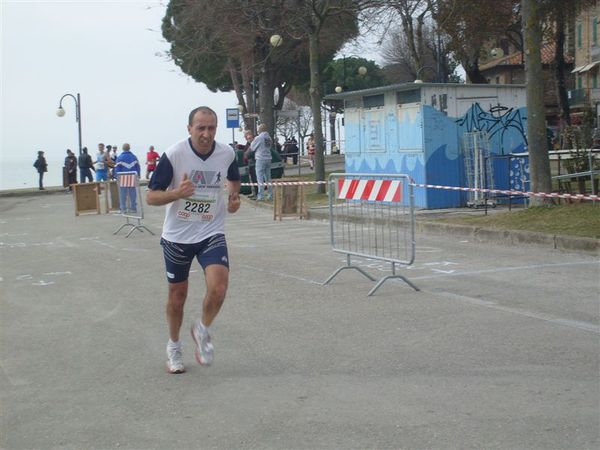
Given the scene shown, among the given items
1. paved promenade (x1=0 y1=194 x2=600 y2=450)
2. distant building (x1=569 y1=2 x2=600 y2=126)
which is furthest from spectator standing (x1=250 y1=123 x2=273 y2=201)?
distant building (x1=569 y1=2 x2=600 y2=126)

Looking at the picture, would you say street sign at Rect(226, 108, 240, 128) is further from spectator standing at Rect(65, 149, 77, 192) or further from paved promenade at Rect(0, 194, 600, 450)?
paved promenade at Rect(0, 194, 600, 450)

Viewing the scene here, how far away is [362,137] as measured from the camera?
22.1 m

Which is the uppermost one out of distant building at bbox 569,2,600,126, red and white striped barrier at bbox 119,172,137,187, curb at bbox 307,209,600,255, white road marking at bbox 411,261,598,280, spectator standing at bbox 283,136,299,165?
distant building at bbox 569,2,600,126

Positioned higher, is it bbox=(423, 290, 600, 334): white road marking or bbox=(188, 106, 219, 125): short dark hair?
bbox=(188, 106, 219, 125): short dark hair

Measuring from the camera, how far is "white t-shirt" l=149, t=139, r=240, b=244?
695 cm

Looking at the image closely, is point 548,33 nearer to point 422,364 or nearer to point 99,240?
point 99,240

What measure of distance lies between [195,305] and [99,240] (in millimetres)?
8524

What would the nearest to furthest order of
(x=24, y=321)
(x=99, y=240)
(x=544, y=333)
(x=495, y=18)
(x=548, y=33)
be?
1. (x=544, y=333)
2. (x=24, y=321)
3. (x=99, y=240)
4. (x=495, y=18)
5. (x=548, y=33)

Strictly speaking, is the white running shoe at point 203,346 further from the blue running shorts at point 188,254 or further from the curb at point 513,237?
the curb at point 513,237

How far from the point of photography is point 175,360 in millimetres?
6996

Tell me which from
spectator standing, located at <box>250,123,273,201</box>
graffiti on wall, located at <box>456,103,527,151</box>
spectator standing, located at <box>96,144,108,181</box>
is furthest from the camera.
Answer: spectator standing, located at <box>96,144,108,181</box>

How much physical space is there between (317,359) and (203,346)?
0.90 m

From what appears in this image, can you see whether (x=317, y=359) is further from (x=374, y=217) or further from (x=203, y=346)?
(x=374, y=217)

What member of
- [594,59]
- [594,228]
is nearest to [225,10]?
[594,228]
